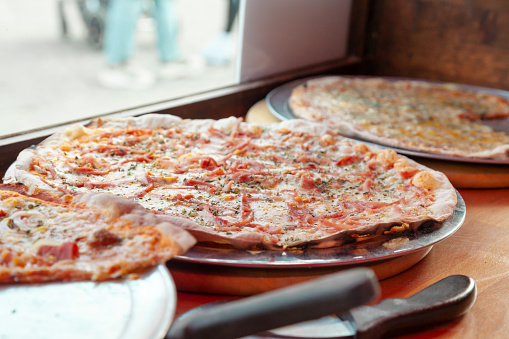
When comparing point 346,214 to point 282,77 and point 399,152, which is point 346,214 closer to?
point 399,152

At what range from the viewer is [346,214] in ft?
5.58

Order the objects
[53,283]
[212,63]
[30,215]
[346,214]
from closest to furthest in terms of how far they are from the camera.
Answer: [53,283] → [30,215] → [346,214] → [212,63]

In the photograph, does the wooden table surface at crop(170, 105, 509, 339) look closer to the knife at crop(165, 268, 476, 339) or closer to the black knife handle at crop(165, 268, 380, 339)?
the knife at crop(165, 268, 476, 339)

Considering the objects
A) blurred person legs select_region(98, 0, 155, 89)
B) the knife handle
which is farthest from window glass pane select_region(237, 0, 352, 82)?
blurred person legs select_region(98, 0, 155, 89)

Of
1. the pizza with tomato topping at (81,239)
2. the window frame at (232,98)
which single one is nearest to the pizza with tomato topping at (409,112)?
the window frame at (232,98)

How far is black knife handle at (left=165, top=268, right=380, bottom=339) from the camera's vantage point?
36.7 inches

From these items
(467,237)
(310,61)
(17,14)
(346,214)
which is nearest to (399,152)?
(467,237)

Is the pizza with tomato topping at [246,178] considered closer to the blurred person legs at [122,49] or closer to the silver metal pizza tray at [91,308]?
the silver metal pizza tray at [91,308]

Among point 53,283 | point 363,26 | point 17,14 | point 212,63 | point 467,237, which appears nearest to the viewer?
point 53,283

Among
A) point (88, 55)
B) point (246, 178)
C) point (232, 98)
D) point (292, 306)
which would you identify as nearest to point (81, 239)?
point (292, 306)

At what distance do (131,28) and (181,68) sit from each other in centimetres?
121

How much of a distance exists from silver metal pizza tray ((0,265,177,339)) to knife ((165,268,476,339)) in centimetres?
6

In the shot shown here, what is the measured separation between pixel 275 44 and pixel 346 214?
6.08ft

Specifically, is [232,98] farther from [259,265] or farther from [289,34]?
[259,265]
